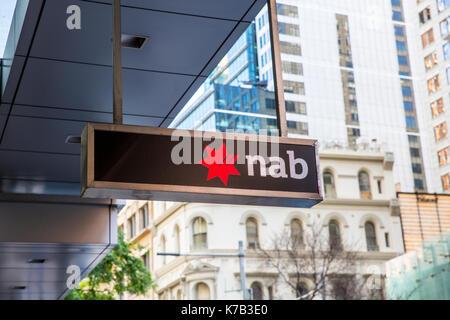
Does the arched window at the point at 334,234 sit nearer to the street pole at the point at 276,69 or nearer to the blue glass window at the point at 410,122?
the blue glass window at the point at 410,122

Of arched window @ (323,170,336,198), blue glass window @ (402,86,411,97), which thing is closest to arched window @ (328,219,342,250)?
arched window @ (323,170,336,198)

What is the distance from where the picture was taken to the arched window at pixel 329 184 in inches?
1786

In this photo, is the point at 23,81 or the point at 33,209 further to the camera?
the point at 33,209

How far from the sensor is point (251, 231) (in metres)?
A: 42.8

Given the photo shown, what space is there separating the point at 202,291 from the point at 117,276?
19.2 meters

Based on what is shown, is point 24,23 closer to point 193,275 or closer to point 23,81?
point 23,81

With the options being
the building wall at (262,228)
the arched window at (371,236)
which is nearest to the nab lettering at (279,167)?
the building wall at (262,228)

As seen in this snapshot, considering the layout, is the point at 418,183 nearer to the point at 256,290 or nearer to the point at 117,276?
the point at 256,290

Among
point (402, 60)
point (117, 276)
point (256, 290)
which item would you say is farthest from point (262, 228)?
point (402, 60)

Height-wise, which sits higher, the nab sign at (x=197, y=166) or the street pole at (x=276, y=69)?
the street pole at (x=276, y=69)

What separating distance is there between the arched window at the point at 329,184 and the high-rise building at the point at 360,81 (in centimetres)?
805
